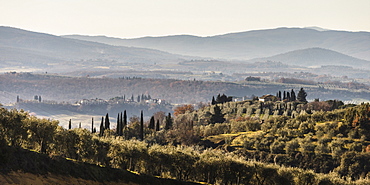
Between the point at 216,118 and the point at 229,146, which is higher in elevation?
the point at 216,118

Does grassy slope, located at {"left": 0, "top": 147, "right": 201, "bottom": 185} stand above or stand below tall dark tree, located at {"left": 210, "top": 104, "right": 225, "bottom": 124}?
above

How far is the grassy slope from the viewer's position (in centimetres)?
7312

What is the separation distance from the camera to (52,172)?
3083 inches

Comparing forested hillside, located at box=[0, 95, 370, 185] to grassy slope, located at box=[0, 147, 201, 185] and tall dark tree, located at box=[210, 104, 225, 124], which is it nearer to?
tall dark tree, located at box=[210, 104, 225, 124]

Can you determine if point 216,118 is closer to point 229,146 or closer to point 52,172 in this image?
point 229,146

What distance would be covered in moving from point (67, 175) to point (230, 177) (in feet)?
90.0

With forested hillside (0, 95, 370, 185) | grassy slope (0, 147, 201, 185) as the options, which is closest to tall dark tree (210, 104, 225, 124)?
forested hillside (0, 95, 370, 185)

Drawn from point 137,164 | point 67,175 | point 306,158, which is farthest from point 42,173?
point 306,158

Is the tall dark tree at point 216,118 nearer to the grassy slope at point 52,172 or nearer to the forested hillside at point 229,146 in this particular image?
the forested hillside at point 229,146

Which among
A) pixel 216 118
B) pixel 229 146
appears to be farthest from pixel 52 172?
pixel 216 118

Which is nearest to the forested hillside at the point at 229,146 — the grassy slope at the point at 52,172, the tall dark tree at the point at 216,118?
the tall dark tree at the point at 216,118

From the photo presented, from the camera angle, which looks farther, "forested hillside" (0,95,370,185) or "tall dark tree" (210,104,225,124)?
"tall dark tree" (210,104,225,124)

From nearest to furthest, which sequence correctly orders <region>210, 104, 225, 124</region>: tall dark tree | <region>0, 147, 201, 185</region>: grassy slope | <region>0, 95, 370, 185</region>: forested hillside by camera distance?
<region>0, 147, 201, 185</region>: grassy slope < <region>0, 95, 370, 185</region>: forested hillside < <region>210, 104, 225, 124</region>: tall dark tree

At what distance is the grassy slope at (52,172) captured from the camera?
73.1 meters
